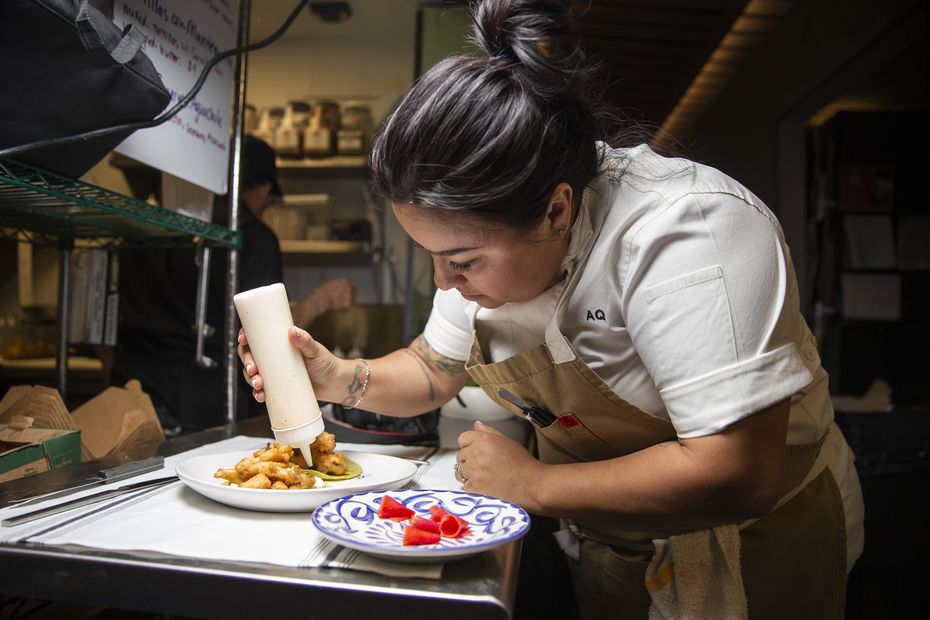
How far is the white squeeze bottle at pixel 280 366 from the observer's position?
95 centimetres

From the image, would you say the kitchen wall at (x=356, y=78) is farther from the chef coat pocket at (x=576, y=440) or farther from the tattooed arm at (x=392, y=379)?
the chef coat pocket at (x=576, y=440)

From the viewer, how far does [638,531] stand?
3.56 ft

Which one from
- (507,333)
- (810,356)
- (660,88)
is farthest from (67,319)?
(660,88)

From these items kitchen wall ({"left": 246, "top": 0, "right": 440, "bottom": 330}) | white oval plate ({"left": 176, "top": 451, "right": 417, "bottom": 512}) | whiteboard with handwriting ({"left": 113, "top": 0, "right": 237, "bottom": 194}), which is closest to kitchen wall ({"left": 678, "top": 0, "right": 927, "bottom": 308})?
kitchen wall ({"left": 246, "top": 0, "right": 440, "bottom": 330})

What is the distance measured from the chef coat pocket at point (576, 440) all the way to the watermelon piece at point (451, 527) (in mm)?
346

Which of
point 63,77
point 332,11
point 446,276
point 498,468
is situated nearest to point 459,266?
point 446,276

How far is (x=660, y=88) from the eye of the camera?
4273 millimetres

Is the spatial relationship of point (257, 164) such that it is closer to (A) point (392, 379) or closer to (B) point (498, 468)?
(A) point (392, 379)

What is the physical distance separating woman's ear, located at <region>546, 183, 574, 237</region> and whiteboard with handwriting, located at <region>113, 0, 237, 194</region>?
882 millimetres

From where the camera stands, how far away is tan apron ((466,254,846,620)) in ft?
3.22

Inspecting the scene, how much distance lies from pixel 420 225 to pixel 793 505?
0.72 metres

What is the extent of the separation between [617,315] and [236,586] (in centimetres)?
58

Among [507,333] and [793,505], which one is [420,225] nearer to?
[507,333]

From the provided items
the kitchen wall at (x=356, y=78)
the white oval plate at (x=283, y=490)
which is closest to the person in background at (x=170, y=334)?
the white oval plate at (x=283, y=490)
